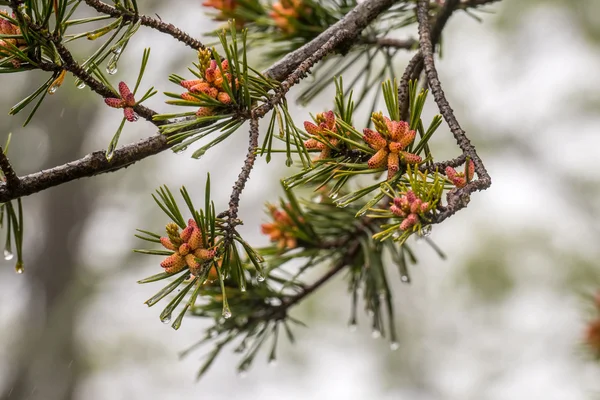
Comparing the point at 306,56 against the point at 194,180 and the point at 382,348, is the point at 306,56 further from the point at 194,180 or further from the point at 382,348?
the point at 382,348

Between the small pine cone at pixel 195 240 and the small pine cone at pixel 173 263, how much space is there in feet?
0.03

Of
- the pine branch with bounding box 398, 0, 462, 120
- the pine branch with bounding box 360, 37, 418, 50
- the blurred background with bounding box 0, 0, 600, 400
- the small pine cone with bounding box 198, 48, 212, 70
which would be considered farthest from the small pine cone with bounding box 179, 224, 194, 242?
the blurred background with bounding box 0, 0, 600, 400

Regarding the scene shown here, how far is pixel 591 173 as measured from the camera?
9.78ft

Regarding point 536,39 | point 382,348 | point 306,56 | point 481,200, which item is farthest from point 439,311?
point 306,56

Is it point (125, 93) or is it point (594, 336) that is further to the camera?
point (594, 336)

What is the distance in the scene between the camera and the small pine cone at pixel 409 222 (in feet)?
1.16

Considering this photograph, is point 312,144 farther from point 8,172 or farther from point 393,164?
point 8,172

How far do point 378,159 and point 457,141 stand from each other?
0.05 meters

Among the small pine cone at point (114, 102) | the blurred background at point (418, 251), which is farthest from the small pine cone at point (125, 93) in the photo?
the blurred background at point (418, 251)

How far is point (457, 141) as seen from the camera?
15.5 inches

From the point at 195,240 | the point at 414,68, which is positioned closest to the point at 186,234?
the point at 195,240

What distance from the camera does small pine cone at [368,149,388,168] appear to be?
1.29 ft

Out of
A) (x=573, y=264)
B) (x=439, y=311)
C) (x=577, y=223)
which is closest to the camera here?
(x=573, y=264)

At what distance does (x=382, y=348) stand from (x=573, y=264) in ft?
3.88
